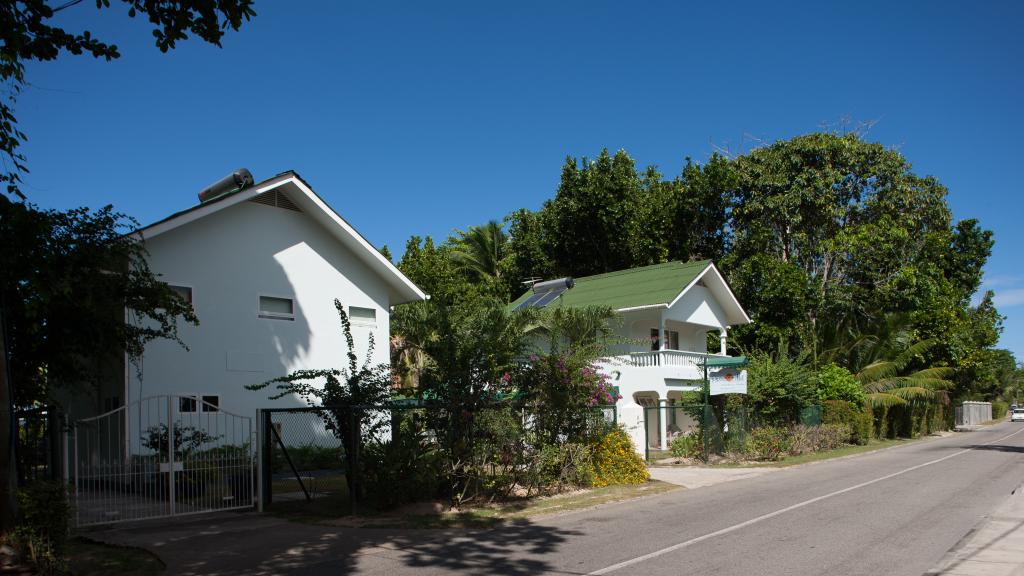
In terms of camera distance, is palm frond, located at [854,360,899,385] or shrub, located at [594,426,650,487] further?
palm frond, located at [854,360,899,385]

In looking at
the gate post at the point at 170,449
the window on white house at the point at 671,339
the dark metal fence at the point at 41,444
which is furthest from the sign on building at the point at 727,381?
the dark metal fence at the point at 41,444

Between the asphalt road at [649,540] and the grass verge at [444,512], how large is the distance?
1.40ft

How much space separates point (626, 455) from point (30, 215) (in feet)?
39.4

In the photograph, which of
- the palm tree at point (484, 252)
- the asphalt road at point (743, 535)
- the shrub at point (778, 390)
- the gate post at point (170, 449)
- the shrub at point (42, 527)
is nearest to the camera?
the shrub at point (42, 527)

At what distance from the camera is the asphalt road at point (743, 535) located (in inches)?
344

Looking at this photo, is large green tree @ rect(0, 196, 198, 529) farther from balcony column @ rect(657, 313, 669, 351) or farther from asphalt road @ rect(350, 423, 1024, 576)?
balcony column @ rect(657, 313, 669, 351)

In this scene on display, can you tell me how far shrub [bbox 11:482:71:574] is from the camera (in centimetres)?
846

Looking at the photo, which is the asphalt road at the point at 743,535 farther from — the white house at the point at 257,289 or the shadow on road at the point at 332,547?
the white house at the point at 257,289

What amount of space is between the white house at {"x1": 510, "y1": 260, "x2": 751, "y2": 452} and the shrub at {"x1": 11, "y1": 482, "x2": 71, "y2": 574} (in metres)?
20.5

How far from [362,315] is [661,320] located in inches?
514

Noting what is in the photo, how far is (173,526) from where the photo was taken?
11977mm

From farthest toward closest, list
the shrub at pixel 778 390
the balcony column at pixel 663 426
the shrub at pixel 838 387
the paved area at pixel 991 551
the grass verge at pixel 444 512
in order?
the shrub at pixel 838 387 < the balcony column at pixel 663 426 < the shrub at pixel 778 390 < the grass verge at pixel 444 512 < the paved area at pixel 991 551

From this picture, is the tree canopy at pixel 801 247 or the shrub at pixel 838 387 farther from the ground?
the tree canopy at pixel 801 247

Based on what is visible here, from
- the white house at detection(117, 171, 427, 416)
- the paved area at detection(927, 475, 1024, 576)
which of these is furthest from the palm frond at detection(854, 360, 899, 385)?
the paved area at detection(927, 475, 1024, 576)
